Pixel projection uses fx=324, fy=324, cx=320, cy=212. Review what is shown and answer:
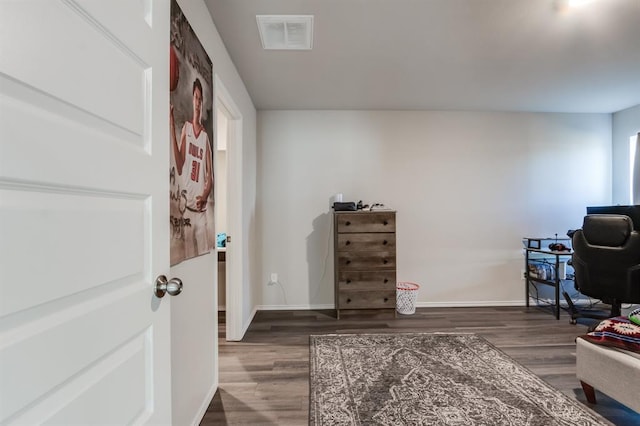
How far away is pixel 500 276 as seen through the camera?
13.3 ft

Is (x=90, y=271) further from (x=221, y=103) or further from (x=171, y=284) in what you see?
(x=221, y=103)

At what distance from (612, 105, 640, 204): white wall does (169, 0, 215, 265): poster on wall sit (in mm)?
4719

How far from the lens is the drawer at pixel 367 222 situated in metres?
3.55

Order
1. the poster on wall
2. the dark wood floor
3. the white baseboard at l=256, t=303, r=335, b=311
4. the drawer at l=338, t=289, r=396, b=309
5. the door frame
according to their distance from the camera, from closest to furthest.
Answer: the poster on wall → the dark wood floor → the door frame → the drawer at l=338, t=289, r=396, b=309 → the white baseboard at l=256, t=303, r=335, b=311

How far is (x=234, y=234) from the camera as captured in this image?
3.01 m

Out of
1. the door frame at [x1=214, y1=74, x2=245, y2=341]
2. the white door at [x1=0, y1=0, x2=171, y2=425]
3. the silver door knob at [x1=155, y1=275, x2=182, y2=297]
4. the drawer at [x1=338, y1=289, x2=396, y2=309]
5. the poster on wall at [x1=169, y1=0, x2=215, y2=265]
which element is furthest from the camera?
the drawer at [x1=338, y1=289, x2=396, y2=309]

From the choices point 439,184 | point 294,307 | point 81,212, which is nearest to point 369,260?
point 294,307

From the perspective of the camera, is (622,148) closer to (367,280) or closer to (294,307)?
(367,280)

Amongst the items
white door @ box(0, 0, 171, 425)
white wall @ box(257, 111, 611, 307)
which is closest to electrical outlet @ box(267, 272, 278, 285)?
white wall @ box(257, 111, 611, 307)

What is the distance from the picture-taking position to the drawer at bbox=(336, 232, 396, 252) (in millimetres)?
3531

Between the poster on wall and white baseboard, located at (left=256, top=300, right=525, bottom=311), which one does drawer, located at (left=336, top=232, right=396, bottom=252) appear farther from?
the poster on wall

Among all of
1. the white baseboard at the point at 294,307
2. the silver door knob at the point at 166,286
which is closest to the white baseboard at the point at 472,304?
the white baseboard at the point at 294,307

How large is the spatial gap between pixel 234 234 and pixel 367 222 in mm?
1428

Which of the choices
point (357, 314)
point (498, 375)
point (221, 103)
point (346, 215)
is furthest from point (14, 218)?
point (357, 314)
